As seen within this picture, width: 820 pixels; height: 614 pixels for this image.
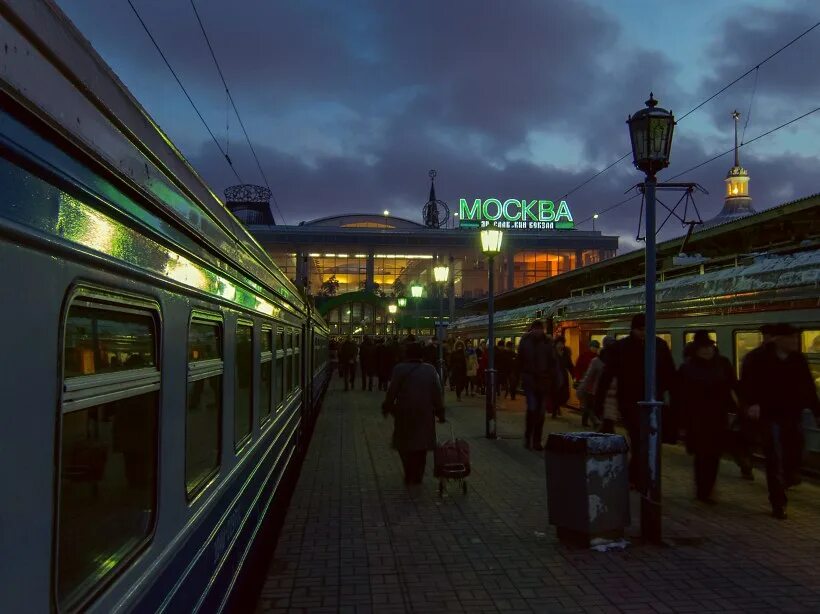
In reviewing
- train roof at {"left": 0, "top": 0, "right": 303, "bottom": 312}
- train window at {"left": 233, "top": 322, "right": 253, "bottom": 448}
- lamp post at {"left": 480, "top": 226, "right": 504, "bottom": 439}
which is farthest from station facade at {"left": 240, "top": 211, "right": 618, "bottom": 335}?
train roof at {"left": 0, "top": 0, "right": 303, "bottom": 312}

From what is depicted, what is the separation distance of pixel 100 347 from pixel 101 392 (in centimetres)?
13

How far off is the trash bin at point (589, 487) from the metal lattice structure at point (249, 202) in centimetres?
5588

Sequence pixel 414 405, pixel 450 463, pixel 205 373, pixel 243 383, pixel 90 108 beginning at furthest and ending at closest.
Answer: pixel 414 405
pixel 450 463
pixel 243 383
pixel 205 373
pixel 90 108

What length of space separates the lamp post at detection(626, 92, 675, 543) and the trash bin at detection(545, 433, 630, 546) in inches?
7.7

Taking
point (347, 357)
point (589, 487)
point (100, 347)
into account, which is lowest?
point (589, 487)

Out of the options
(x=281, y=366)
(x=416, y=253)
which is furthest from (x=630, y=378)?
(x=416, y=253)

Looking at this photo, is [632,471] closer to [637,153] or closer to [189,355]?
[637,153]

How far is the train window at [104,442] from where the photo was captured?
1854 mm

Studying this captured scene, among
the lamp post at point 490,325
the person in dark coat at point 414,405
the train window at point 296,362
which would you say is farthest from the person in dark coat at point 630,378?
the lamp post at point 490,325

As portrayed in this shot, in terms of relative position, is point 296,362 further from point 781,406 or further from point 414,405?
point 781,406

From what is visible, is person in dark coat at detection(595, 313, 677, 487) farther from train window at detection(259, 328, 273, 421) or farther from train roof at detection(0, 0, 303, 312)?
train roof at detection(0, 0, 303, 312)

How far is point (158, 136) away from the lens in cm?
274

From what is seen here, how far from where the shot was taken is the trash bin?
224 inches

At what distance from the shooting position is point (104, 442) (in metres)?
2.11
